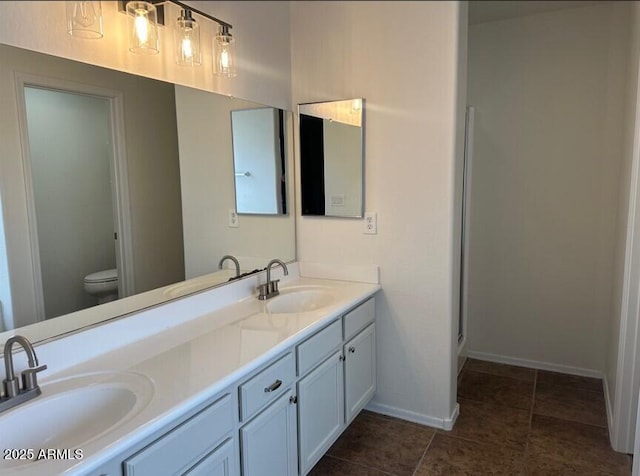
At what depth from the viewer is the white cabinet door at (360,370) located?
2.05m

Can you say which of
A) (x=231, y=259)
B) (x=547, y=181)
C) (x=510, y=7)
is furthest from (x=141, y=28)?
(x=547, y=181)

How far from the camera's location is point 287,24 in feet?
7.76

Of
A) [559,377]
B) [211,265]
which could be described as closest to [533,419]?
[559,377]

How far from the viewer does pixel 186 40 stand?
1.71 m

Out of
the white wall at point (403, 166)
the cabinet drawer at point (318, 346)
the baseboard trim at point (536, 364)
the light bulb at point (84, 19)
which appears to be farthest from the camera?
the baseboard trim at point (536, 364)

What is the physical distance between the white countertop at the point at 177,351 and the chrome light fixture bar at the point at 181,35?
0.93 meters

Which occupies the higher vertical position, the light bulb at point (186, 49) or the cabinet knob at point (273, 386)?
the light bulb at point (186, 49)

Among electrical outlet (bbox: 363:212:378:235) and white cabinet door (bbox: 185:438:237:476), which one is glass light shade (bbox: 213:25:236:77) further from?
white cabinet door (bbox: 185:438:237:476)

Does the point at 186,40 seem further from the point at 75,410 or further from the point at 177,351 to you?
the point at 75,410

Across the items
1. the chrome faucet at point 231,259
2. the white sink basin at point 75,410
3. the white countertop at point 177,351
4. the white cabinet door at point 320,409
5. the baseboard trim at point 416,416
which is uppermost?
the chrome faucet at point 231,259

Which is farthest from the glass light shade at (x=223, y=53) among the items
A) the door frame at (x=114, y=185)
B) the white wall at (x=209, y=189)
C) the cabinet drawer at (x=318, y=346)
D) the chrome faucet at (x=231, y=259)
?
the cabinet drawer at (x=318, y=346)

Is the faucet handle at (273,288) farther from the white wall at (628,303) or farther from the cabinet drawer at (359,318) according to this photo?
the white wall at (628,303)

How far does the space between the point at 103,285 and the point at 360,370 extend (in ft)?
4.04

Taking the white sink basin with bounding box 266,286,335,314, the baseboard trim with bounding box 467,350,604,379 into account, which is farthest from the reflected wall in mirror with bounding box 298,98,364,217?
the baseboard trim with bounding box 467,350,604,379
